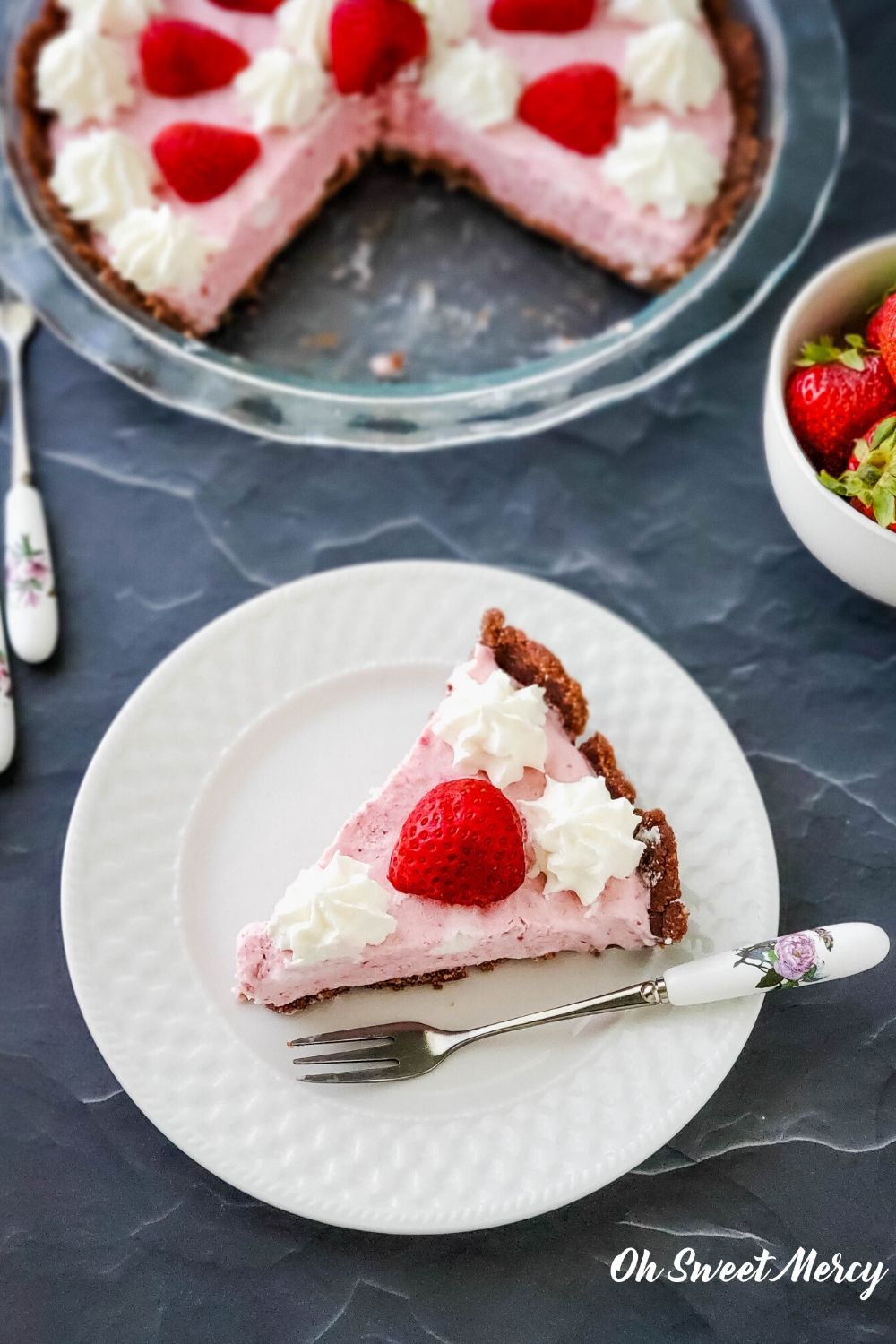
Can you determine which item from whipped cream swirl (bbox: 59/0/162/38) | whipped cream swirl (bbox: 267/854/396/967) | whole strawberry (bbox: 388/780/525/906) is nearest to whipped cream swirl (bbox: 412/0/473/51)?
whipped cream swirl (bbox: 59/0/162/38)

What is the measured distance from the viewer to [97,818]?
2.11 metres

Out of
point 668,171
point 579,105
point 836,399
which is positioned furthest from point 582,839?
point 579,105

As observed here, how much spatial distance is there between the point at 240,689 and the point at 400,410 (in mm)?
625

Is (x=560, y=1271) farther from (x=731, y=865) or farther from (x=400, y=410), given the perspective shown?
(x=400, y=410)

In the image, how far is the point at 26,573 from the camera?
94.1 inches

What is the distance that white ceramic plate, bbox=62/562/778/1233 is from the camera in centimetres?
192

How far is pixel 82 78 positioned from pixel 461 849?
184 cm

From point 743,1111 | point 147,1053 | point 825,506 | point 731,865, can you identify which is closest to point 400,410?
point 825,506

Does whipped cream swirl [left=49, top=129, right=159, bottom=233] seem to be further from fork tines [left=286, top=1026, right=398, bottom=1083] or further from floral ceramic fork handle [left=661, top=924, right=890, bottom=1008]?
floral ceramic fork handle [left=661, top=924, right=890, bottom=1008]

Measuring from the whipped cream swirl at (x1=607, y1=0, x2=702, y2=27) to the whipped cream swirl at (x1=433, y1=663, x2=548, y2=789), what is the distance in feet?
5.17

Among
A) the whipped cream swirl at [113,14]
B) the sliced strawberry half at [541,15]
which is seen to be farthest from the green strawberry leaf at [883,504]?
the whipped cream swirl at [113,14]

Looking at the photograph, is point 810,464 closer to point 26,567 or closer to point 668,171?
point 668,171

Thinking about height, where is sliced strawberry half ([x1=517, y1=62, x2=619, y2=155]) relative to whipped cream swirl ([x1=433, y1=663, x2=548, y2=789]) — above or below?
above

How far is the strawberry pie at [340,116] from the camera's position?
2.60 metres
